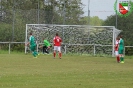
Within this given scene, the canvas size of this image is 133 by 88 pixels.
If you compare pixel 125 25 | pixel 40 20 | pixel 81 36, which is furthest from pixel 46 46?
pixel 125 25

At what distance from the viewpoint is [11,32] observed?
41469 mm

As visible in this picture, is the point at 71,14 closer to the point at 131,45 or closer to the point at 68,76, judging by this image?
the point at 131,45

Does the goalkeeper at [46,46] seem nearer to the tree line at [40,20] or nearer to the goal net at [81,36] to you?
the goal net at [81,36]

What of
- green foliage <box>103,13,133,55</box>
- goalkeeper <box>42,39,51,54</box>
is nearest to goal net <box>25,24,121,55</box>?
goalkeeper <box>42,39,51,54</box>

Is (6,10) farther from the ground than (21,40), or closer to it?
farther from the ground

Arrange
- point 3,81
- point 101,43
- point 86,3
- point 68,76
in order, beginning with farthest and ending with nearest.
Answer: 1. point 86,3
2. point 101,43
3. point 68,76
4. point 3,81

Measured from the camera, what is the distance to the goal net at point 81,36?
128ft

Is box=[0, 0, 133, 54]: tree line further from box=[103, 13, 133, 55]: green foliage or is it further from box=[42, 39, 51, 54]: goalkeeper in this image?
box=[42, 39, 51, 54]: goalkeeper

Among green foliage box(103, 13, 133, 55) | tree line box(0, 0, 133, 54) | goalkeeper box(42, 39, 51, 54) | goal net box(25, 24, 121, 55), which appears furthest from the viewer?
tree line box(0, 0, 133, 54)

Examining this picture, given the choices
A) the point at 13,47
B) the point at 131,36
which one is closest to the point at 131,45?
the point at 131,36

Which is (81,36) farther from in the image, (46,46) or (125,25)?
(125,25)

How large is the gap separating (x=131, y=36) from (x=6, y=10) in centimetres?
1199

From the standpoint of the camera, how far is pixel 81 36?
39719mm

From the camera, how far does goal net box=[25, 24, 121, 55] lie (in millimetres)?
38969
